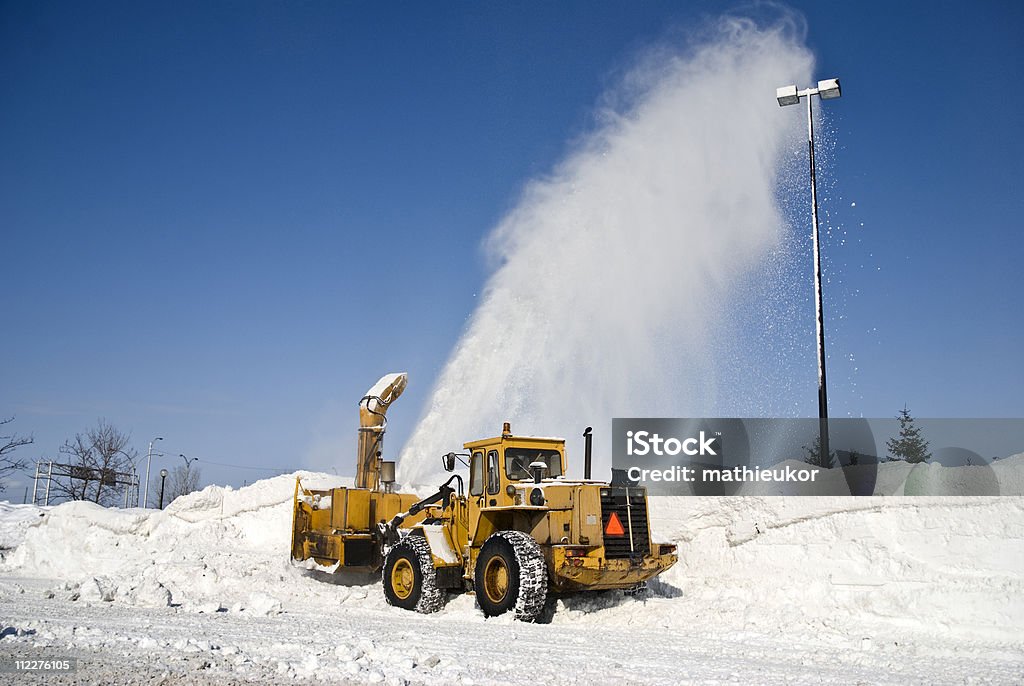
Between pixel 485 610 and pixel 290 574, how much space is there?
620 cm

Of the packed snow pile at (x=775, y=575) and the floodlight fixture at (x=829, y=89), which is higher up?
the floodlight fixture at (x=829, y=89)

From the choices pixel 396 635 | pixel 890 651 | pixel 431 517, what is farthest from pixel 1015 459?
pixel 396 635

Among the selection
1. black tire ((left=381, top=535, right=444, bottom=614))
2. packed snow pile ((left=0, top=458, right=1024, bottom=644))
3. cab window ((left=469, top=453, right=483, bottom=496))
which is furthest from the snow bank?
cab window ((left=469, top=453, right=483, bottom=496))

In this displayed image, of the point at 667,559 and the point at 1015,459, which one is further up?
the point at 1015,459

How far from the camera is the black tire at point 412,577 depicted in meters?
14.3

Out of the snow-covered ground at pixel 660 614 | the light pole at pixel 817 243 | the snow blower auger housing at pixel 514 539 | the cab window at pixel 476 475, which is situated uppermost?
the light pole at pixel 817 243

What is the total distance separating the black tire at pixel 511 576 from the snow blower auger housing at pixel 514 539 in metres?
0.01

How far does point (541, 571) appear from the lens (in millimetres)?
12547

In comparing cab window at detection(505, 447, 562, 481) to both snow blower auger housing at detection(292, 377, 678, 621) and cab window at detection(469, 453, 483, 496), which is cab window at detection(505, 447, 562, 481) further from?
cab window at detection(469, 453, 483, 496)

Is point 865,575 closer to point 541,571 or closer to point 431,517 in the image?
point 541,571

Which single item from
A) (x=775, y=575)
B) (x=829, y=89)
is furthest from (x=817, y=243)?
(x=775, y=575)

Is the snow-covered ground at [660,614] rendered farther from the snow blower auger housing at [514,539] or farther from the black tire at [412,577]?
the snow blower auger housing at [514,539]

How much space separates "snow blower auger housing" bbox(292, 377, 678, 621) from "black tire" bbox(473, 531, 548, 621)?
0.05 ft

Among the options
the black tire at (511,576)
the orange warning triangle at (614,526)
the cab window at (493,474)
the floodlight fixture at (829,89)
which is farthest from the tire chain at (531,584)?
the floodlight fixture at (829,89)
